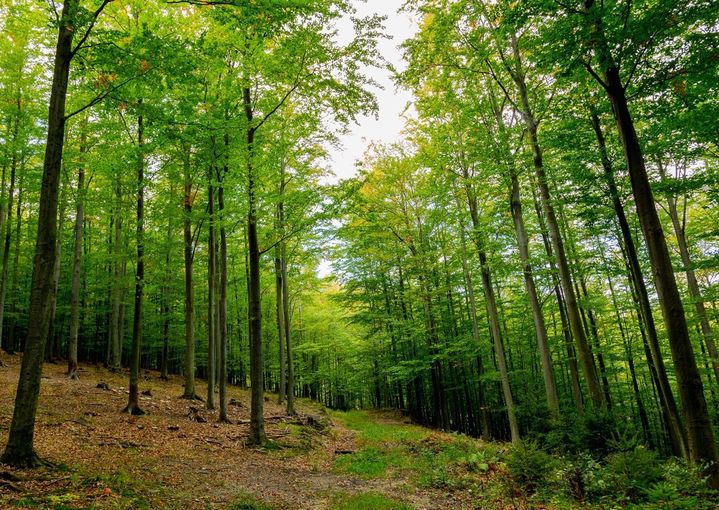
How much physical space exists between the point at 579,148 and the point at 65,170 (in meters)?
19.4

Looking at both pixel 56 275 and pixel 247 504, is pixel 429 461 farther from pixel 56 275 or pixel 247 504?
pixel 56 275

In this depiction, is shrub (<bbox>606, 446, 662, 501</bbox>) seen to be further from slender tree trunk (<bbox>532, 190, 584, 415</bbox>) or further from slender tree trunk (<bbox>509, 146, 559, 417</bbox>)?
slender tree trunk (<bbox>532, 190, 584, 415</bbox>)

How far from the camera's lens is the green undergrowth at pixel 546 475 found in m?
4.82

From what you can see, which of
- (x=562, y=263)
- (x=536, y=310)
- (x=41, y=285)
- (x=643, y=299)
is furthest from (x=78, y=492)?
(x=536, y=310)

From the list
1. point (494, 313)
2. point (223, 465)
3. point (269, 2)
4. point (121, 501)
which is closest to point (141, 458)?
point (223, 465)

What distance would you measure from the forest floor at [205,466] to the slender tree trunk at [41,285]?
16.6 inches

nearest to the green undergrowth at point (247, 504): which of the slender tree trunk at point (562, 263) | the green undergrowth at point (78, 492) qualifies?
the green undergrowth at point (78, 492)

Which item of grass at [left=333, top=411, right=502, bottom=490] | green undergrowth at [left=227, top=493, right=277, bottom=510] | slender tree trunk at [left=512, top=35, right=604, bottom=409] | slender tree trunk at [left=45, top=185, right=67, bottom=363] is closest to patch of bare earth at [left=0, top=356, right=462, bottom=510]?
green undergrowth at [left=227, top=493, right=277, bottom=510]

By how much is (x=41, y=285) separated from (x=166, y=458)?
4536mm

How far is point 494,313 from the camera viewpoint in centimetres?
1414

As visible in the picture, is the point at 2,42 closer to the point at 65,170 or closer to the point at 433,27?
the point at 65,170

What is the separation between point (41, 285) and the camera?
18.7ft

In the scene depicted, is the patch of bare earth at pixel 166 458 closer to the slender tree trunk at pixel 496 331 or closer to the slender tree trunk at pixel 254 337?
the slender tree trunk at pixel 254 337

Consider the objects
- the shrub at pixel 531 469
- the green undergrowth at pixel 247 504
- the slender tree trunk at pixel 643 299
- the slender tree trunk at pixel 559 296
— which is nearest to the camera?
the green undergrowth at pixel 247 504
